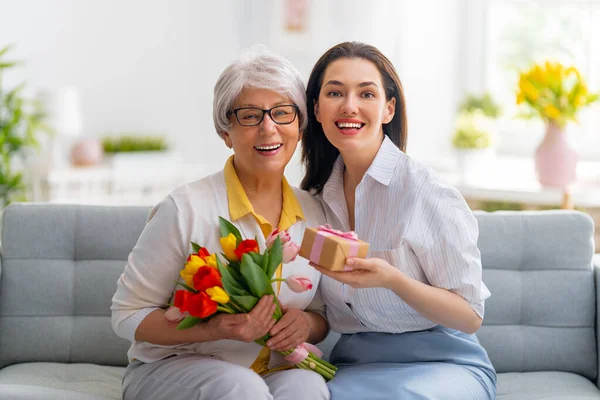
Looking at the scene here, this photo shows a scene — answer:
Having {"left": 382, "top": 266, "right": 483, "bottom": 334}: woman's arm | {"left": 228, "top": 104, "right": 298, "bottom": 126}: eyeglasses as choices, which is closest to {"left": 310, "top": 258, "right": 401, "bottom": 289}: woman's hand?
{"left": 382, "top": 266, "right": 483, "bottom": 334}: woman's arm

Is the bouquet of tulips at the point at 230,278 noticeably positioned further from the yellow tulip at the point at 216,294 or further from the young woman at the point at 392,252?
the young woman at the point at 392,252

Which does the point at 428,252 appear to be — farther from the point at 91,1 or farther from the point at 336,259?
the point at 91,1

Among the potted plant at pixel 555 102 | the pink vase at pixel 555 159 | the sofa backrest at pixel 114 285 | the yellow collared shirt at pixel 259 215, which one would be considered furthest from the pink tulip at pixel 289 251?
the pink vase at pixel 555 159

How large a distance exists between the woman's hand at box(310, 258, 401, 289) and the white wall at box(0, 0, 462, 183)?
3.30 metres

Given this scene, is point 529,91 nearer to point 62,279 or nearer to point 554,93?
point 554,93

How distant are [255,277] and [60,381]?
34.6 inches

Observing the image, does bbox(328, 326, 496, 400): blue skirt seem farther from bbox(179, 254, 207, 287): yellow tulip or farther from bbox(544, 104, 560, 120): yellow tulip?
bbox(544, 104, 560, 120): yellow tulip

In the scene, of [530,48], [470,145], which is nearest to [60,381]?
[470,145]

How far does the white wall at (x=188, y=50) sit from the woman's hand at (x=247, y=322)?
11.1ft

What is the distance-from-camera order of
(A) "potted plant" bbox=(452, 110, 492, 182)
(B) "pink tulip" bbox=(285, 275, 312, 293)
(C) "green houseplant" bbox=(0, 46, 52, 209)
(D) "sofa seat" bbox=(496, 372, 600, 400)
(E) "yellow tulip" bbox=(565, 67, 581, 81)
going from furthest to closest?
(C) "green houseplant" bbox=(0, 46, 52, 209) → (A) "potted plant" bbox=(452, 110, 492, 182) → (E) "yellow tulip" bbox=(565, 67, 581, 81) → (D) "sofa seat" bbox=(496, 372, 600, 400) → (B) "pink tulip" bbox=(285, 275, 312, 293)

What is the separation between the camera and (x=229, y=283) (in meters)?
1.71

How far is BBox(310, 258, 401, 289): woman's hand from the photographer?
176 cm

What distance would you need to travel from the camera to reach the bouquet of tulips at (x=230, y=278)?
1679 mm

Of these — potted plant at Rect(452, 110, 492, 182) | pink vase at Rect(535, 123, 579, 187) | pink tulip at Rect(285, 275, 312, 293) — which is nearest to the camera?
pink tulip at Rect(285, 275, 312, 293)
